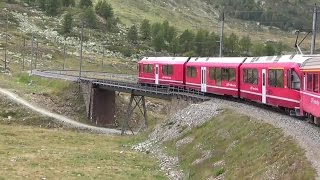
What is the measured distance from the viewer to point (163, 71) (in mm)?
66750

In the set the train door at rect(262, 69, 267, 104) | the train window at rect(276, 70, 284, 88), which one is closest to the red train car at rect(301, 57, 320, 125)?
the train window at rect(276, 70, 284, 88)

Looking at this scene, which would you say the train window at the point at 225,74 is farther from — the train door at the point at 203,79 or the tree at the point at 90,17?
the tree at the point at 90,17

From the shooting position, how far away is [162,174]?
3353 cm

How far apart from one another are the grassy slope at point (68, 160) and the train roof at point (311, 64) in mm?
11339

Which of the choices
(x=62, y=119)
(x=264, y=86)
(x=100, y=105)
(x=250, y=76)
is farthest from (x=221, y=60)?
(x=100, y=105)

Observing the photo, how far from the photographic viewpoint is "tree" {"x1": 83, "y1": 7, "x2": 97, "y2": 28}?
7493 inches

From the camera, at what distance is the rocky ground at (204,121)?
2712 cm

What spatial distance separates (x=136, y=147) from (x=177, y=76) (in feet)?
59.8

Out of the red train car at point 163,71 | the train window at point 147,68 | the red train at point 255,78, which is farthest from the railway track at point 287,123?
the train window at point 147,68

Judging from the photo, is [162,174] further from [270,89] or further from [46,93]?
[46,93]

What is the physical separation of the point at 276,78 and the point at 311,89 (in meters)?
7.88

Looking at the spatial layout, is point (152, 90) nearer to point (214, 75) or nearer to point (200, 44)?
point (214, 75)

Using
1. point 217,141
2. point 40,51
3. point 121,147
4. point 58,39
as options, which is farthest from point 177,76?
point 58,39

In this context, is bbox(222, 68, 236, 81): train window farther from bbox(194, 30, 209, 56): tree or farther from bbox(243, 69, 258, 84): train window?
bbox(194, 30, 209, 56): tree
